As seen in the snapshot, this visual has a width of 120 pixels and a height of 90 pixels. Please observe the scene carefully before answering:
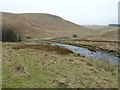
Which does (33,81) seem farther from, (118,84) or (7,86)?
(118,84)

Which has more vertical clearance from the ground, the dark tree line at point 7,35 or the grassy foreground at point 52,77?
the dark tree line at point 7,35

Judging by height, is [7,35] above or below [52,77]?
above

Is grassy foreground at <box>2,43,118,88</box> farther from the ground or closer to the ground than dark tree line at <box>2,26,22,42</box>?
closer to the ground

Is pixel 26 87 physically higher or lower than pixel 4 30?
lower

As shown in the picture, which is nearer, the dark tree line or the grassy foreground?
the grassy foreground

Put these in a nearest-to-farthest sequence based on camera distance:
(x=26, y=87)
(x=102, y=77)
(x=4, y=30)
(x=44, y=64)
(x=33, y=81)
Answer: (x=26, y=87)
(x=33, y=81)
(x=102, y=77)
(x=44, y=64)
(x=4, y=30)

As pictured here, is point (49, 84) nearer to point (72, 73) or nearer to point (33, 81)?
point (33, 81)

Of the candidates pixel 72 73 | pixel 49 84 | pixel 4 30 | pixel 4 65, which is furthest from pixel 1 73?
pixel 4 30

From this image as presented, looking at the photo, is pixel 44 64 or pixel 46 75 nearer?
pixel 46 75

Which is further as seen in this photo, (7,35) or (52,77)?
(7,35)

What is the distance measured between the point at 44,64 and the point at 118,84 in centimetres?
→ 860

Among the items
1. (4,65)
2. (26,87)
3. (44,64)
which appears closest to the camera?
(26,87)

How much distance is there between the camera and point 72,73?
2477 cm

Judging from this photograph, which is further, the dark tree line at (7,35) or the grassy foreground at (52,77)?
the dark tree line at (7,35)
